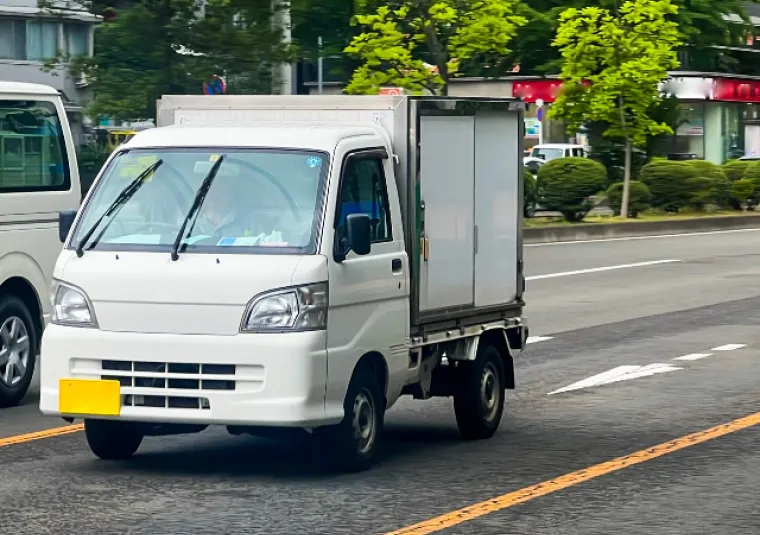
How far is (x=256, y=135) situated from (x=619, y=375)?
5945mm

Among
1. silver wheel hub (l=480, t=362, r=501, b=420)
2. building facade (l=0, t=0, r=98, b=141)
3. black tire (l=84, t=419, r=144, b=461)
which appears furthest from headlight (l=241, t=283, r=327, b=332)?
building facade (l=0, t=0, r=98, b=141)

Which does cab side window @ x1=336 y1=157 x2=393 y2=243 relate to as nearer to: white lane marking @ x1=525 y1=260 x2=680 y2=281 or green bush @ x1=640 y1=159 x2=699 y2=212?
white lane marking @ x1=525 y1=260 x2=680 y2=281

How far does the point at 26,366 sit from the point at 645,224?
26.4 metres

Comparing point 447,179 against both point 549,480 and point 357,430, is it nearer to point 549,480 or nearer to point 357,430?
point 357,430

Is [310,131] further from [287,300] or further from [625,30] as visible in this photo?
[625,30]

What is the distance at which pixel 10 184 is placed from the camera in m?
11.8

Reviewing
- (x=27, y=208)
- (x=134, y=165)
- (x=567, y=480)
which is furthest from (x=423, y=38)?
(x=567, y=480)

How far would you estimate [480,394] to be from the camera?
34.5ft

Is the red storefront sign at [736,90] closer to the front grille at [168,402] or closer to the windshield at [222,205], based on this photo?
the windshield at [222,205]

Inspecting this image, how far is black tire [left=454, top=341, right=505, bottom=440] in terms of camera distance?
34.2 feet

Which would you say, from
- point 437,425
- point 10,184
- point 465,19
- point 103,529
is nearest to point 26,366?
point 10,184

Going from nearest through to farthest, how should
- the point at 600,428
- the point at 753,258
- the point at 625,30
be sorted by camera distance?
the point at 600,428 < the point at 753,258 < the point at 625,30

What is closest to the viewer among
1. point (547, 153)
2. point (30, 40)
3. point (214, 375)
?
point (214, 375)

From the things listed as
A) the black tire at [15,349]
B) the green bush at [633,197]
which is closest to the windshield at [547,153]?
the green bush at [633,197]
